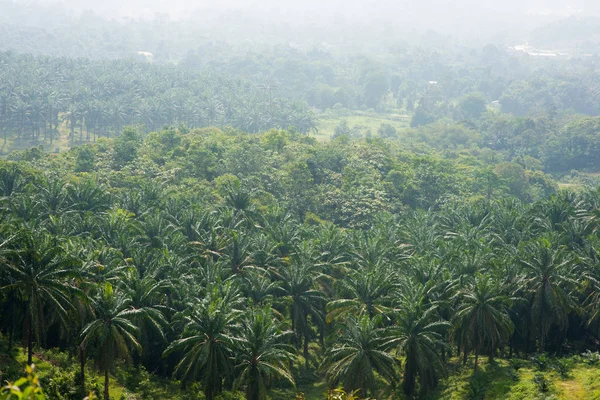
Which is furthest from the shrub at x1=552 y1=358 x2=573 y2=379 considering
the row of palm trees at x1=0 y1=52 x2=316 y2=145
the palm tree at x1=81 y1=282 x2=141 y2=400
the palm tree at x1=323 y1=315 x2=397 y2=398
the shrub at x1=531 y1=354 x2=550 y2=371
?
the row of palm trees at x1=0 y1=52 x2=316 y2=145

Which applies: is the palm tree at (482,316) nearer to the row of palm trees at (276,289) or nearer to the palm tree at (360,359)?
the row of palm trees at (276,289)

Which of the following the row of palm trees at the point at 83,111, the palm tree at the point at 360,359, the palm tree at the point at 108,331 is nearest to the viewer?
the palm tree at the point at 108,331

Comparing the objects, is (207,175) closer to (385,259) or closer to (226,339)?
(385,259)

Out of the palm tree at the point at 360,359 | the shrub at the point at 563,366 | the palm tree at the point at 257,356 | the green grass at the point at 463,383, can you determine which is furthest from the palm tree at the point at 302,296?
the shrub at the point at 563,366

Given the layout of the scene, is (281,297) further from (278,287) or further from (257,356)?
(257,356)

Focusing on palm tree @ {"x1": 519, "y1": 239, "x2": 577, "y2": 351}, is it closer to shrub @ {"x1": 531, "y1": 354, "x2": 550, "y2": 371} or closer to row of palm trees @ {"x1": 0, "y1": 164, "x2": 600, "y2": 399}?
row of palm trees @ {"x1": 0, "y1": 164, "x2": 600, "y2": 399}
